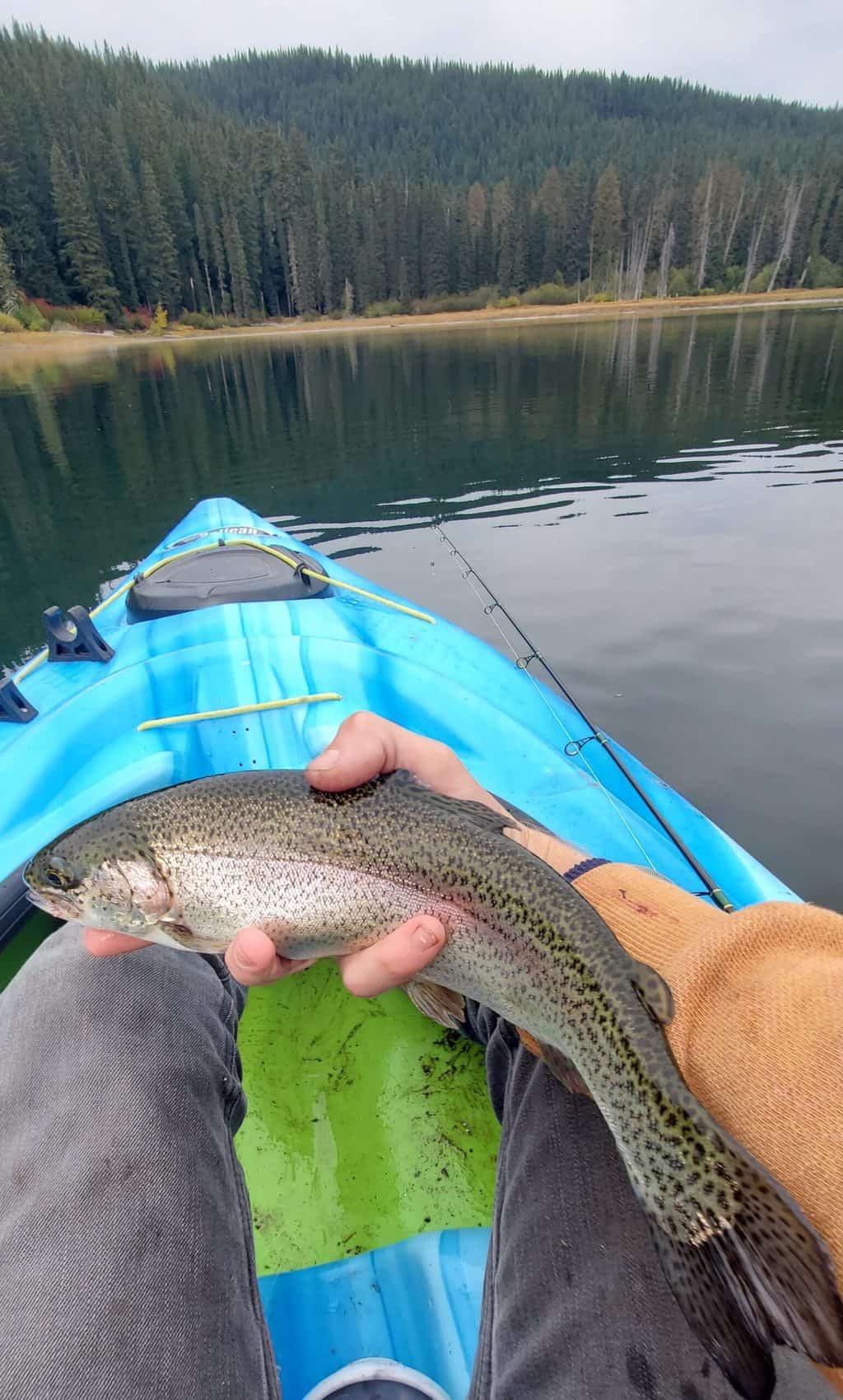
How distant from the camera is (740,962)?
5.96 ft

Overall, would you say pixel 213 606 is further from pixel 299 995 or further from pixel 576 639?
pixel 576 639

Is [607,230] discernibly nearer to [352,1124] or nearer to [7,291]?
[7,291]

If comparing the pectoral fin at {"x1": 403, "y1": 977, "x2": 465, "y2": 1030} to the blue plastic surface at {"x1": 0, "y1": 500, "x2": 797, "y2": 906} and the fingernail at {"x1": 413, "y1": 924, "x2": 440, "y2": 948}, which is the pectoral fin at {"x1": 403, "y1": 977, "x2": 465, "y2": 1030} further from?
the blue plastic surface at {"x1": 0, "y1": 500, "x2": 797, "y2": 906}

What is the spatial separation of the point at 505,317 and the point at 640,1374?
117576 mm

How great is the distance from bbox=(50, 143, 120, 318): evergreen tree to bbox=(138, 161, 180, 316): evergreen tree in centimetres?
879

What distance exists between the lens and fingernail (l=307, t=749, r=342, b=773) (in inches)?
93.5

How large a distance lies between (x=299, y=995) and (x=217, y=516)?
6.56m

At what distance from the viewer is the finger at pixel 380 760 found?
2406mm

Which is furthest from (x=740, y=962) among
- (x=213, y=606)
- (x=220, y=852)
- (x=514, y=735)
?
(x=213, y=606)

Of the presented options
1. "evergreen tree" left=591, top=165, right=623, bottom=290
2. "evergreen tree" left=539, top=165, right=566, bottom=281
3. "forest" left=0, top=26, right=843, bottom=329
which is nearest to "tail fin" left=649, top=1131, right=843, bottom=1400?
"forest" left=0, top=26, right=843, bottom=329

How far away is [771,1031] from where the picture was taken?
1634mm

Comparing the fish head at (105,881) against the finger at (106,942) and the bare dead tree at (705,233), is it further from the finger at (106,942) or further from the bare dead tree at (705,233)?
the bare dead tree at (705,233)

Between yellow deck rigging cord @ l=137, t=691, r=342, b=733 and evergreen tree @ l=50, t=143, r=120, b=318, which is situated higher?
evergreen tree @ l=50, t=143, r=120, b=318

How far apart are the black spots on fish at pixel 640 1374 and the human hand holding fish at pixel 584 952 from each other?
1.18ft
